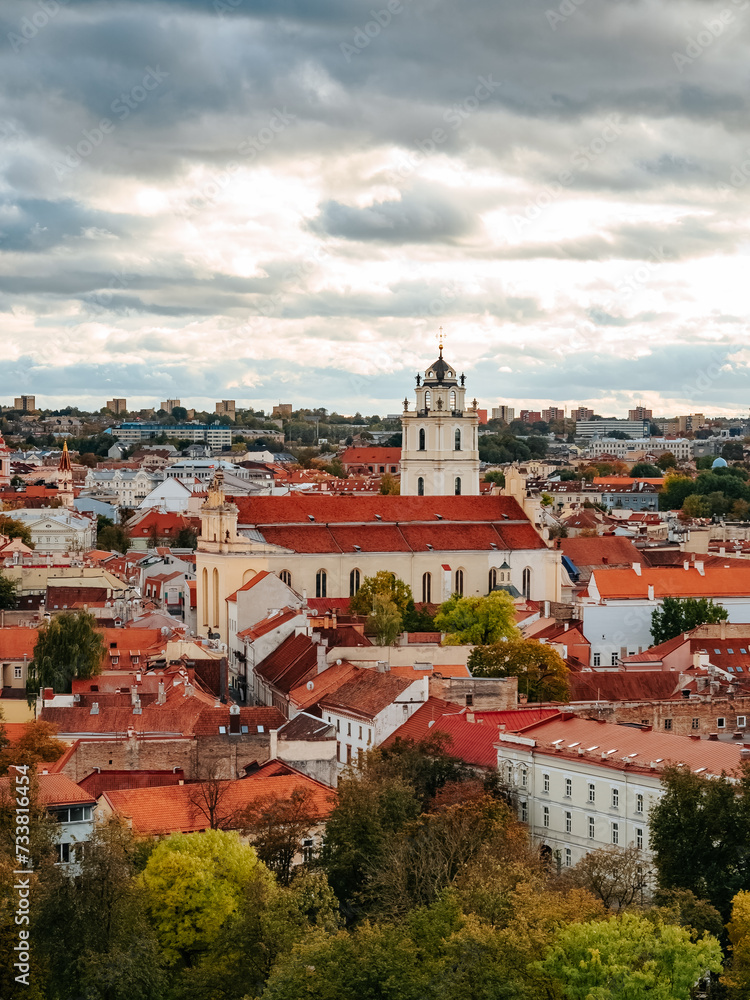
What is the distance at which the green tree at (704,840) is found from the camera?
32969mm

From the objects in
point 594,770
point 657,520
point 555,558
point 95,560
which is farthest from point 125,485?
point 594,770

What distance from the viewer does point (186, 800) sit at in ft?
132

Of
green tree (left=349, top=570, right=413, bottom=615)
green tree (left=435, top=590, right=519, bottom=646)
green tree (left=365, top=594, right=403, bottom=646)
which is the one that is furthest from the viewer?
green tree (left=349, top=570, right=413, bottom=615)

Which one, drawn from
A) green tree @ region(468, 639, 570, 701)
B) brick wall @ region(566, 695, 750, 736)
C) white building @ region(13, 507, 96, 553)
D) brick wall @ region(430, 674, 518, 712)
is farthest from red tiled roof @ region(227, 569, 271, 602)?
white building @ region(13, 507, 96, 553)

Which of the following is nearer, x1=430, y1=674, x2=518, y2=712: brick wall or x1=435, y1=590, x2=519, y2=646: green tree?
x1=430, y1=674, x2=518, y2=712: brick wall

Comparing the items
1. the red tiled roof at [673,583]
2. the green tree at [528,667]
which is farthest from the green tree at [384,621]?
the red tiled roof at [673,583]

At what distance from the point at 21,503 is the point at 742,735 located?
104 metres

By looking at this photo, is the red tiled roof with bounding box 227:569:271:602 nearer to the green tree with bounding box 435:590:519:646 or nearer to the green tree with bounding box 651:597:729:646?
the green tree with bounding box 435:590:519:646

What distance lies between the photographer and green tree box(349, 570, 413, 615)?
70.3 meters

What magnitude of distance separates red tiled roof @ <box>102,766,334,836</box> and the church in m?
29.4

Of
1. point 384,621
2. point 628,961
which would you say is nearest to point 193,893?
point 628,961

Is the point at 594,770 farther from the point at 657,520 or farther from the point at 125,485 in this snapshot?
the point at 125,485

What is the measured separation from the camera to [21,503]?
5581 inches

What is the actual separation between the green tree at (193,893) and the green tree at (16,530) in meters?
79.0
